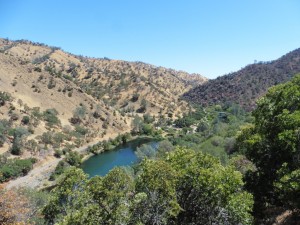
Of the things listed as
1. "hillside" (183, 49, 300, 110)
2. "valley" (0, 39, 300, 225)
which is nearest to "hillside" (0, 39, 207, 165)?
"valley" (0, 39, 300, 225)

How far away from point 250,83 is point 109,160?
375ft

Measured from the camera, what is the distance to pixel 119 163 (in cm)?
8369

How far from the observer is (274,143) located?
23.7 m

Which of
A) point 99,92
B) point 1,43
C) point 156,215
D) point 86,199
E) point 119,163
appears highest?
point 1,43

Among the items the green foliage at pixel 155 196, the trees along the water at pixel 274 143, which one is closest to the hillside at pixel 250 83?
the trees along the water at pixel 274 143

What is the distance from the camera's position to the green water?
3024 inches

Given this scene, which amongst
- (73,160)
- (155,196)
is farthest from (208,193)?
(73,160)

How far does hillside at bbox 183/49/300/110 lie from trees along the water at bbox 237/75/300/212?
139 m

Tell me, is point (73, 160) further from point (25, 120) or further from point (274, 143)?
point (274, 143)

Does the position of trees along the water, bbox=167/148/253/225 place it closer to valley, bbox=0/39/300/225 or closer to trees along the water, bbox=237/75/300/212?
valley, bbox=0/39/300/225

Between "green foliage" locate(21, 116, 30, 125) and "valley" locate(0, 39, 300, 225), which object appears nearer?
"valley" locate(0, 39, 300, 225)

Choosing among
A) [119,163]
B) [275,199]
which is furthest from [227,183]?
[119,163]

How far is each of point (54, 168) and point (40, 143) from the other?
13.2 metres

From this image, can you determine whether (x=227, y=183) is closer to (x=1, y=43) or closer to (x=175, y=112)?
(x=175, y=112)
